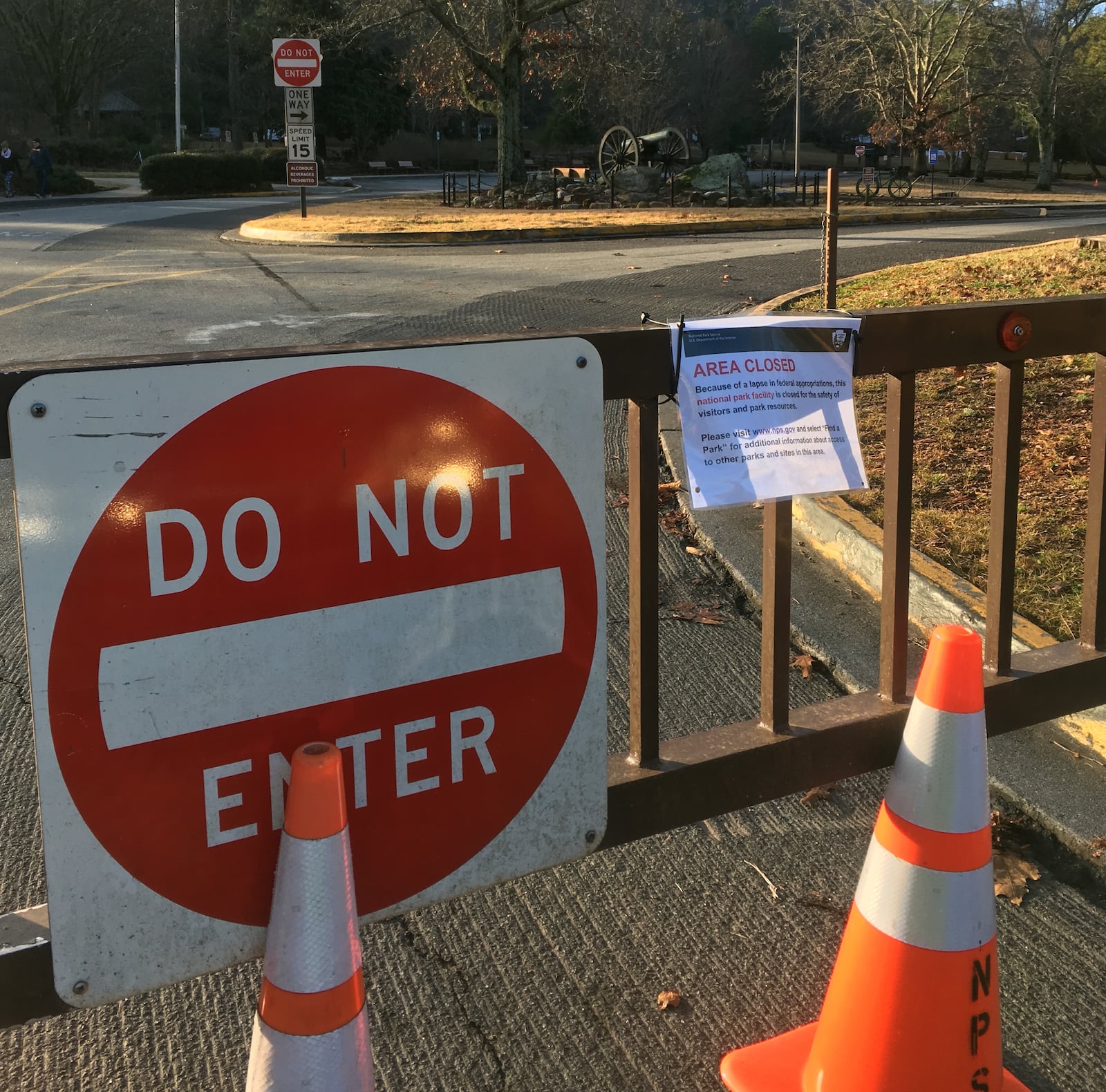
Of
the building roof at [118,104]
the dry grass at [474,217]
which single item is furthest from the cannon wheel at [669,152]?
the building roof at [118,104]

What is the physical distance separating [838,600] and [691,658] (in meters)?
0.73

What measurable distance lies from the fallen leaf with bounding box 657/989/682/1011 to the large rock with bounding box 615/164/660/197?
95.1ft

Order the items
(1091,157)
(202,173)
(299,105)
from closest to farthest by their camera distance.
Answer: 1. (299,105)
2. (202,173)
3. (1091,157)

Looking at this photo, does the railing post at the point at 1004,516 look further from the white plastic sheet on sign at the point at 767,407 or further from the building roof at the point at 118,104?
the building roof at the point at 118,104

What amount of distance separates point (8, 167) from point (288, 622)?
43577 millimetres

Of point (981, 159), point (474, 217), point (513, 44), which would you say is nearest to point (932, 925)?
point (474, 217)

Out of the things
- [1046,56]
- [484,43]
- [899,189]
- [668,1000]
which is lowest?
[668,1000]

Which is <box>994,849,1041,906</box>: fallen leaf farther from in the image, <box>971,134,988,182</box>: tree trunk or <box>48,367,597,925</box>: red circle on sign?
<box>971,134,988,182</box>: tree trunk

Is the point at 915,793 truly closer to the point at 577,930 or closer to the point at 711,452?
the point at 711,452

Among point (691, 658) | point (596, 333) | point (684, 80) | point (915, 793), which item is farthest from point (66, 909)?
point (684, 80)

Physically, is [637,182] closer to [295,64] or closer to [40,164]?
[295,64]

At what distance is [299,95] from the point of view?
2073 cm

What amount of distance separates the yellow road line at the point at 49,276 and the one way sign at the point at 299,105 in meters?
4.43

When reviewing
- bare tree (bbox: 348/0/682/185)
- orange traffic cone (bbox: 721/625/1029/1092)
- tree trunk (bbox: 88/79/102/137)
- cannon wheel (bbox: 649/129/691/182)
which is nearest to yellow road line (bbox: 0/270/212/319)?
orange traffic cone (bbox: 721/625/1029/1092)
